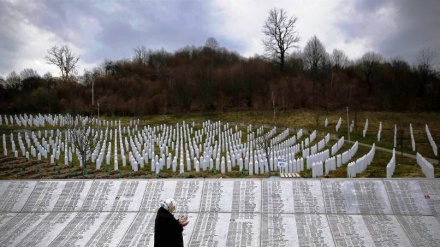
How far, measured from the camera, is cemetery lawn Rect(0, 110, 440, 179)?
16625mm

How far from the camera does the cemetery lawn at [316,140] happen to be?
16.6m

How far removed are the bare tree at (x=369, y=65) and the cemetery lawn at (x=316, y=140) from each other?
1181 cm

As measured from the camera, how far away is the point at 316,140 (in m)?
28.5

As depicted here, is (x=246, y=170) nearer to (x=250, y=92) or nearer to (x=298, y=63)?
(x=250, y=92)

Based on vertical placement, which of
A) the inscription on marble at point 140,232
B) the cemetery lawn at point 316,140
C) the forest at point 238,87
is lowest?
the inscription on marble at point 140,232

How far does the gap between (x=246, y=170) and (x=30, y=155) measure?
13641mm

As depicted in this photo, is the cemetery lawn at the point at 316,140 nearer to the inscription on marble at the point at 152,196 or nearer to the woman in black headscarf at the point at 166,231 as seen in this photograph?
the inscription on marble at the point at 152,196

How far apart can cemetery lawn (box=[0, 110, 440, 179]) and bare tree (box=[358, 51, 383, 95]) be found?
11.8m

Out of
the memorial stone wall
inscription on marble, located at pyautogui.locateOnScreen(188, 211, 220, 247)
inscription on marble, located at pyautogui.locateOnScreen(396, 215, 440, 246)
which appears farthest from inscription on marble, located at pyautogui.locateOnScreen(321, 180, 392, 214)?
inscription on marble, located at pyautogui.locateOnScreen(188, 211, 220, 247)

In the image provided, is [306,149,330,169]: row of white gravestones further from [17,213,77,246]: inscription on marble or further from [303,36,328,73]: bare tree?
[303,36,328,73]: bare tree

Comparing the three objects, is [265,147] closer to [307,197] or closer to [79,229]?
[307,197]

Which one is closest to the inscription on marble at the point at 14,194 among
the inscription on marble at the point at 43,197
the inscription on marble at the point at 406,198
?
the inscription on marble at the point at 43,197

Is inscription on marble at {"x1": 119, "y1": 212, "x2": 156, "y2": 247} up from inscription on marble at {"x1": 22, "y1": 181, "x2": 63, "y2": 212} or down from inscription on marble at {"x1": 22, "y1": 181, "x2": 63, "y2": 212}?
down

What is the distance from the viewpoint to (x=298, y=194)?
10750 millimetres
